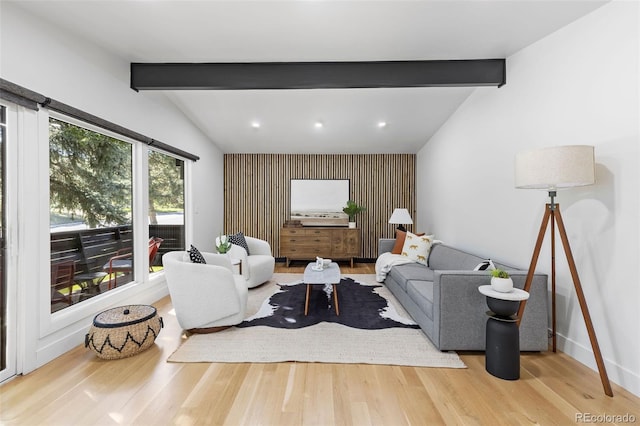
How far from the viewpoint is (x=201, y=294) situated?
2.52 meters

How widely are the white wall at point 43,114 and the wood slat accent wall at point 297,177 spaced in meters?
3.07

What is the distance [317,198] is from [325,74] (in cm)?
339

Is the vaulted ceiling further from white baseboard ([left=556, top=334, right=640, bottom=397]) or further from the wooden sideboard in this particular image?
the wooden sideboard

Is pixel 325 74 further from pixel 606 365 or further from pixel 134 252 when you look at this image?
pixel 606 365

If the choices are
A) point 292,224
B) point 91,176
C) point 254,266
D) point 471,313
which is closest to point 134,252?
point 91,176

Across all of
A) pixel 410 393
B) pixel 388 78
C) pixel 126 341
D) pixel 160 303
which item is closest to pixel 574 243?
pixel 410 393

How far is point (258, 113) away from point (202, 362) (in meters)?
3.39

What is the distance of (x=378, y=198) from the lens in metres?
6.15

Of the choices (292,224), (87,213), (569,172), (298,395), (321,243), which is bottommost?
(298,395)

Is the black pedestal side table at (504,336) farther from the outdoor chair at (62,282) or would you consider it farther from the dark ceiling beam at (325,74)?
the outdoor chair at (62,282)

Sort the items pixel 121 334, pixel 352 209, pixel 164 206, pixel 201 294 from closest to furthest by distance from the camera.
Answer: pixel 121 334 → pixel 201 294 → pixel 164 206 → pixel 352 209

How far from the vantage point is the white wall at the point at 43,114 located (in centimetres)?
196

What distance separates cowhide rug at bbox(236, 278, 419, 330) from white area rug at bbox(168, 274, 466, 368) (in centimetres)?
12

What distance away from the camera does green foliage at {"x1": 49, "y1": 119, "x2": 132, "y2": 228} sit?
7.68ft
